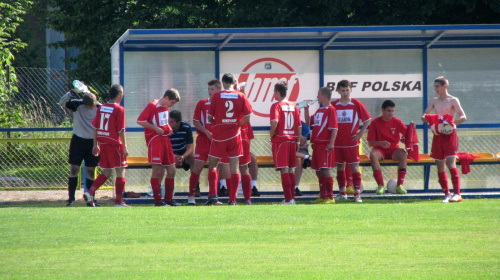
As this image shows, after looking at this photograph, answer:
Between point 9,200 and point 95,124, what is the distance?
3.23 m

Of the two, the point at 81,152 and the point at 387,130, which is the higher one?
the point at 387,130

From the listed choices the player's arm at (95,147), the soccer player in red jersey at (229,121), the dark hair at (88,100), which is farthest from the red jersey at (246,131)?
the dark hair at (88,100)

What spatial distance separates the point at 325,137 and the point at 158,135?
8.11 ft

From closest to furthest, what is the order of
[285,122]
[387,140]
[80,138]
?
[285,122] < [80,138] < [387,140]

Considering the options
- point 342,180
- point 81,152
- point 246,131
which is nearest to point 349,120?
point 342,180

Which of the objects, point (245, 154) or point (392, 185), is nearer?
point (245, 154)

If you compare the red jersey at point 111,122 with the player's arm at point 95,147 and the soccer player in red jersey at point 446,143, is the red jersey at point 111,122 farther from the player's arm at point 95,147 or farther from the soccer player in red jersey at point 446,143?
the soccer player in red jersey at point 446,143

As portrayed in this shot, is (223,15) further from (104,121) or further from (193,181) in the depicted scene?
(104,121)

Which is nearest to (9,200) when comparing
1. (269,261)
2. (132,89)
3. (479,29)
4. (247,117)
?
(132,89)

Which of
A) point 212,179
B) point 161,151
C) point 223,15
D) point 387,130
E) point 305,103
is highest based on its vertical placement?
point 223,15

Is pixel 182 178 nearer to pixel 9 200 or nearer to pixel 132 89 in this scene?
pixel 132 89

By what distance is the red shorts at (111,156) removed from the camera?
398 inches

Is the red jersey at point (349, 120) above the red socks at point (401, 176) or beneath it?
above

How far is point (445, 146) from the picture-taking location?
1038cm
